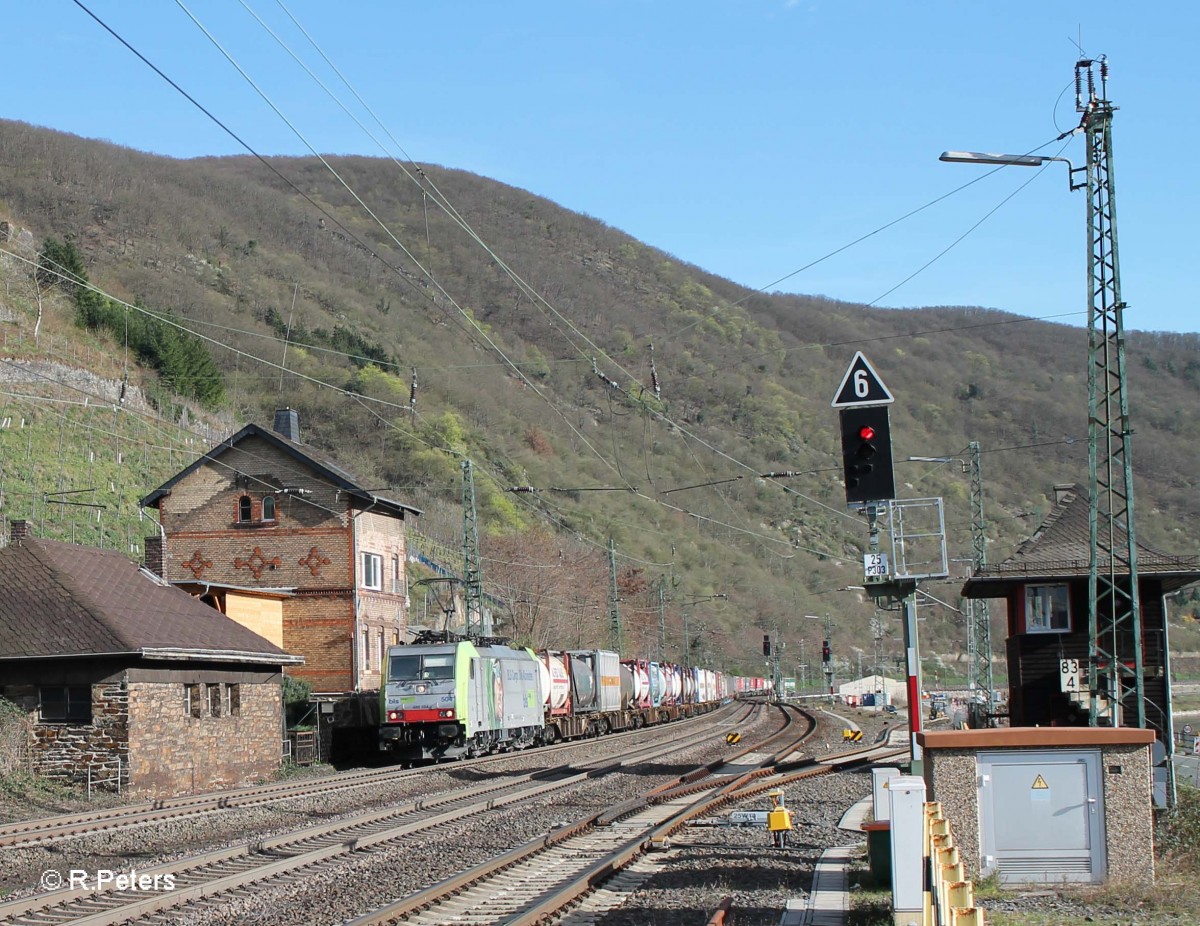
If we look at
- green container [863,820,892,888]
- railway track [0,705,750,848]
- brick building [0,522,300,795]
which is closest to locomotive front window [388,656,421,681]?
railway track [0,705,750,848]

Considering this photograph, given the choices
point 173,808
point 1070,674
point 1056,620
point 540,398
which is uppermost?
point 540,398

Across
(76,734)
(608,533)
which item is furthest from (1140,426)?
(76,734)

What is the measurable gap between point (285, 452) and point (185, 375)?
45059 millimetres

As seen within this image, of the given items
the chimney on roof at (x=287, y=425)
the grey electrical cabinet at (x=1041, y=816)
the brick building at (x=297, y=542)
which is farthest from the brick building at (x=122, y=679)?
the chimney on roof at (x=287, y=425)

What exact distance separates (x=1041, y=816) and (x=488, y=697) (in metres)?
25.2

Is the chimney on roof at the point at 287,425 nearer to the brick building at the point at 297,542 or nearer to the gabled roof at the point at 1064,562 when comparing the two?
the brick building at the point at 297,542

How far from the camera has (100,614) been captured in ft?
84.9

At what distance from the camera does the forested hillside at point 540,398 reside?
75688 mm

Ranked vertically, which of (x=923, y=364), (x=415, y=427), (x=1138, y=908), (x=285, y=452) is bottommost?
(x=1138, y=908)

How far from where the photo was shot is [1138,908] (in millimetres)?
11172

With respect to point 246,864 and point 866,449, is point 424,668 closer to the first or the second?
point 246,864

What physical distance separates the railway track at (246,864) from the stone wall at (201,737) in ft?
20.8

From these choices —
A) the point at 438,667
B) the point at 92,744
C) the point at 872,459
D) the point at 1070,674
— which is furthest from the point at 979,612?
the point at 872,459

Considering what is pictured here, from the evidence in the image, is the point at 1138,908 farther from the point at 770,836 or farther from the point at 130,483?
the point at 130,483
